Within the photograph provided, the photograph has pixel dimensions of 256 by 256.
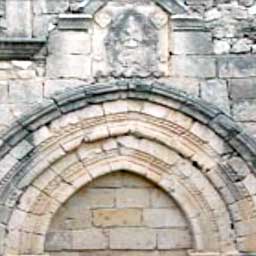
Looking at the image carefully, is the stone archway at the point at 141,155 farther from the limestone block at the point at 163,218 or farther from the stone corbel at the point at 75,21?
the stone corbel at the point at 75,21

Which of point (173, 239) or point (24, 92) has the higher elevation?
point (24, 92)

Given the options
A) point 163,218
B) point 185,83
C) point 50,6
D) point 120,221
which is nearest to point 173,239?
point 163,218

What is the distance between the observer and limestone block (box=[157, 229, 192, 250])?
8125 millimetres

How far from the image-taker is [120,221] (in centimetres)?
812

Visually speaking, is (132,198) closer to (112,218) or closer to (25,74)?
(112,218)

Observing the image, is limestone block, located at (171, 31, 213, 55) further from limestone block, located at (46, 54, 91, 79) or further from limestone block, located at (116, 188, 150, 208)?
limestone block, located at (116, 188, 150, 208)

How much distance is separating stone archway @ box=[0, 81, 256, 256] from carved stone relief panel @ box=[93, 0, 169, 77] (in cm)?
18

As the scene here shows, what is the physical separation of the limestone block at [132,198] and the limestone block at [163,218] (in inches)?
3.5

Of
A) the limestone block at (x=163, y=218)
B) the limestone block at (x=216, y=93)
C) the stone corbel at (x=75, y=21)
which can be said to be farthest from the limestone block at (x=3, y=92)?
the limestone block at (x=216, y=93)

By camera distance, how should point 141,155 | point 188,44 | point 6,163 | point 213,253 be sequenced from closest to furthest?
1. point 6,163
2. point 213,253
3. point 141,155
4. point 188,44

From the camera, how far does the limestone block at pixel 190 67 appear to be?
8148 millimetres

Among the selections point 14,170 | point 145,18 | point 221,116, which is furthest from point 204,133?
point 14,170

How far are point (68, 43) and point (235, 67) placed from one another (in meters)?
1.65

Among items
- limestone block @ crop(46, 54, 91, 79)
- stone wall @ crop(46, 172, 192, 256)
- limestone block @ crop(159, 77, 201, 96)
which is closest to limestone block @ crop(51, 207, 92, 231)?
stone wall @ crop(46, 172, 192, 256)
